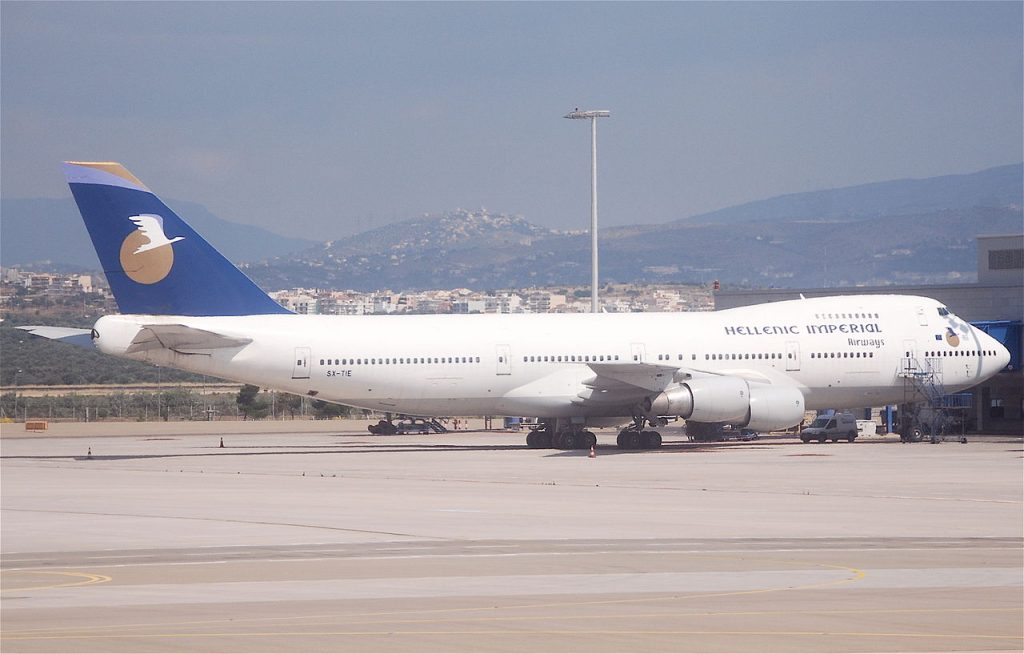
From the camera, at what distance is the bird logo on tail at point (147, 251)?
4581 centimetres

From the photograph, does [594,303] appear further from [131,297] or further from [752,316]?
[131,297]

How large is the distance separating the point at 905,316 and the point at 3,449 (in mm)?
35213

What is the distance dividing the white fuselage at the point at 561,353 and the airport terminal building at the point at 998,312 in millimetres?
5302

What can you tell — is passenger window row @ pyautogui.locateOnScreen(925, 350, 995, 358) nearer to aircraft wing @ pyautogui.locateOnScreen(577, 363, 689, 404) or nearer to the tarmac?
aircraft wing @ pyautogui.locateOnScreen(577, 363, 689, 404)

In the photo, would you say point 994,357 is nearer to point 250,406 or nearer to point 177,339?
point 177,339

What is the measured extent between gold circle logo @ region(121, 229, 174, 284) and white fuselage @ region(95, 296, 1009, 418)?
1423 millimetres

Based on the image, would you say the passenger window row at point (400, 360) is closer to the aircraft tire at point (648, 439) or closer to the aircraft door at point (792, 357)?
the aircraft tire at point (648, 439)

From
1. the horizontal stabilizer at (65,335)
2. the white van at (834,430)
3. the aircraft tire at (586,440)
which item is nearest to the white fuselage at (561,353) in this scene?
the aircraft tire at (586,440)

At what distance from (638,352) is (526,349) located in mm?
4067

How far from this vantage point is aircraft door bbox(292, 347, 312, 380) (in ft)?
155

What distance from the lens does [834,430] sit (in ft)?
185

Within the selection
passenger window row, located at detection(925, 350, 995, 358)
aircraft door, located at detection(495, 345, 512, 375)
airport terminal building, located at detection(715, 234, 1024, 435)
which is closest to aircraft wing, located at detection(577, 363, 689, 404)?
aircraft door, located at detection(495, 345, 512, 375)

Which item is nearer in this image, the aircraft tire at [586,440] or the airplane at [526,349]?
the airplane at [526,349]

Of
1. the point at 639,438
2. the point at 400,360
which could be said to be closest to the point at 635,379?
the point at 639,438
